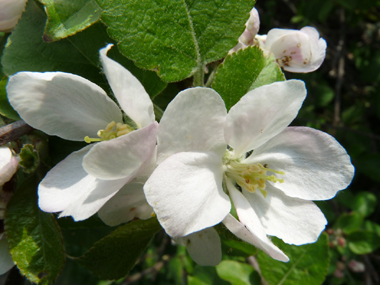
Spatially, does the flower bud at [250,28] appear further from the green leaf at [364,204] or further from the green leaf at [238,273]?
the green leaf at [364,204]

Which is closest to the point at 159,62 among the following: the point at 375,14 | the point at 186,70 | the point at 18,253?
the point at 186,70

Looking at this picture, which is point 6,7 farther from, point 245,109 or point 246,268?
point 246,268

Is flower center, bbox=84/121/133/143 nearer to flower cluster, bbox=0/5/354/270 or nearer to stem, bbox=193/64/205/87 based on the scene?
flower cluster, bbox=0/5/354/270

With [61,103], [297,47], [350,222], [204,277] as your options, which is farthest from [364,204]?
[61,103]

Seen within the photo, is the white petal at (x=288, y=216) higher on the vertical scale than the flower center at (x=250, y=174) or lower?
lower

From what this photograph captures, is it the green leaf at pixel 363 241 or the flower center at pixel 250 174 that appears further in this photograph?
the green leaf at pixel 363 241

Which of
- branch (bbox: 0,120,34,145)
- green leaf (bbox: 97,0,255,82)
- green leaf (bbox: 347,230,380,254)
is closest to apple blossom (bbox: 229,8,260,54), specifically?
green leaf (bbox: 97,0,255,82)

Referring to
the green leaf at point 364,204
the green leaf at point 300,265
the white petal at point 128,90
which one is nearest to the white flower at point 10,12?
the white petal at point 128,90
